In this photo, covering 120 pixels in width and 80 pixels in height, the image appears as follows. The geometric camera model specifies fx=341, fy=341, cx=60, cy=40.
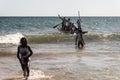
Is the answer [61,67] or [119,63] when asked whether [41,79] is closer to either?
[61,67]

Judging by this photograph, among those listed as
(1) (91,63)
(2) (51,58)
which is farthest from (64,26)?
(1) (91,63)

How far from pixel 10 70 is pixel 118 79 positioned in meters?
5.01

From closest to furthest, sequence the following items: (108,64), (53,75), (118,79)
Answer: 1. (118,79)
2. (53,75)
3. (108,64)

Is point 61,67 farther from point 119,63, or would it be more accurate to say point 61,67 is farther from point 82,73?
point 119,63

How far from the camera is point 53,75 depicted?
14.0 metres

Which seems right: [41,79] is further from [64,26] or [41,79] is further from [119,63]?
[64,26]

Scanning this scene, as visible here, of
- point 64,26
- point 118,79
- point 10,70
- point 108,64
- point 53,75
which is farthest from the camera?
point 64,26

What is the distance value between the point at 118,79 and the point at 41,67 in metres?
4.33

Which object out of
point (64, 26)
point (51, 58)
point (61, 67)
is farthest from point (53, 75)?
point (64, 26)

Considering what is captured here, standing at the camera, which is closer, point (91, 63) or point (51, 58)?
point (91, 63)

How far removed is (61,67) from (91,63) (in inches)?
71.0

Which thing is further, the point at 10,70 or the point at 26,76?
the point at 10,70

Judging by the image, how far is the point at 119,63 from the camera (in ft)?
55.5

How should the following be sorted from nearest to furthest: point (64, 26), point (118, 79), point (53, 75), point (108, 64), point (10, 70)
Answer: point (118, 79) → point (53, 75) → point (10, 70) → point (108, 64) → point (64, 26)
